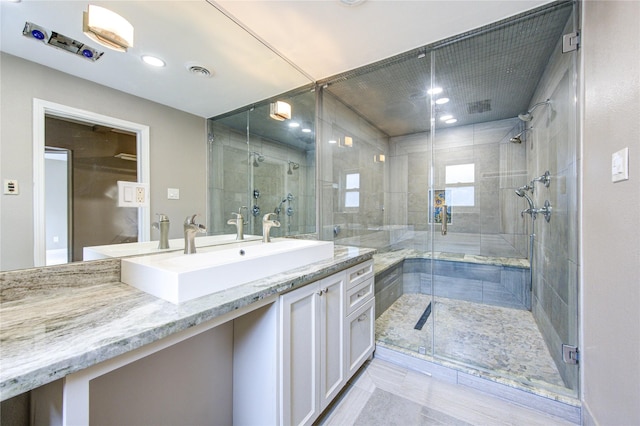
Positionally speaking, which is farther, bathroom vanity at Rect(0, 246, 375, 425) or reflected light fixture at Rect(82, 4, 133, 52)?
reflected light fixture at Rect(82, 4, 133, 52)

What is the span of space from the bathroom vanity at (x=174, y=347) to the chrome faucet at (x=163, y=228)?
22 cm

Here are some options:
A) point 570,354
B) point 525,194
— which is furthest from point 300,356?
point 525,194

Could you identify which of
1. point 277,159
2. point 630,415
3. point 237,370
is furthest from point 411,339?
point 277,159

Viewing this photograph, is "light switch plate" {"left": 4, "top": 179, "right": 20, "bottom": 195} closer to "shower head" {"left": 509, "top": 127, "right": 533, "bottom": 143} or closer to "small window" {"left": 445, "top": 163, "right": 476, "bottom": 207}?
"small window" {"left": 445, "top": 163, "right": 476, "bottom": 207}

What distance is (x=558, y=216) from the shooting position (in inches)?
70.3

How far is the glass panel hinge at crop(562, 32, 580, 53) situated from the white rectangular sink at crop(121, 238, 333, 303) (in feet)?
6.10

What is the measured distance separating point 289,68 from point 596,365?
105 inches

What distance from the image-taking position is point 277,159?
2.08 meters

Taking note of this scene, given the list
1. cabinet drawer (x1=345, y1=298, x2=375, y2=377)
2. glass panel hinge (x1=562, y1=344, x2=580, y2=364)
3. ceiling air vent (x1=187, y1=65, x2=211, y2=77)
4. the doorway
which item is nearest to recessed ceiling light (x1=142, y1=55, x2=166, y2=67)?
ceiling air vent (x1=187, y1=65, x2=211, y2=77)

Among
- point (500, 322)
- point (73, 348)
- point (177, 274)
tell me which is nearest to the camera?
point (73, 348)

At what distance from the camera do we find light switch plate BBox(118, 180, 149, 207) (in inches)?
43.5

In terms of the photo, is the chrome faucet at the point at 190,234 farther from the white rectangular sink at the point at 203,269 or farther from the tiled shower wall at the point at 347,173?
the tiled shower wall at the point at 347,173

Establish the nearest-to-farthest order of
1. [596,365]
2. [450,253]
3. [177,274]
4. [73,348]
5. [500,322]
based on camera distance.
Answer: [73,348]
[177,274]
[596,365]
[500,322]
[450,253]

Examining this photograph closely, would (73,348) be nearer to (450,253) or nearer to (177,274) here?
(177,274)
